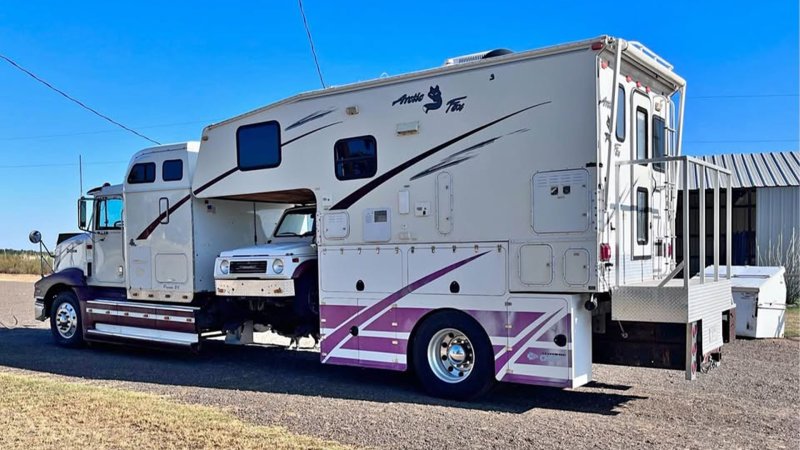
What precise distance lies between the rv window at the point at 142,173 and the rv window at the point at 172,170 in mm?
227

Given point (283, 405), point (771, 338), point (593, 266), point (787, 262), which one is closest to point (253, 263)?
point (283, 405)

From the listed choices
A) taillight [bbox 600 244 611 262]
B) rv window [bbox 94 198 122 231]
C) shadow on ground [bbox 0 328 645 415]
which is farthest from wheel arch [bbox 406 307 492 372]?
rv window [bbox 94 198 122 231]

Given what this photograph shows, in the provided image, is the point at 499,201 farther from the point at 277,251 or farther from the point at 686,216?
the point at 277,251

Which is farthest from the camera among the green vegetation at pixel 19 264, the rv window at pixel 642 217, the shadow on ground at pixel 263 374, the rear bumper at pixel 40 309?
the green vegetation at pixel 19 264

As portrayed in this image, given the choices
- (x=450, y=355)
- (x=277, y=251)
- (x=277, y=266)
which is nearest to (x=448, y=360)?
(x=450, y=355)

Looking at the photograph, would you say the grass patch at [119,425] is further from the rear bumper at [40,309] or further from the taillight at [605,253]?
the rear bumper at [40,309]

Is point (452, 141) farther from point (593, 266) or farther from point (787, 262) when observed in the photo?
point (787, 262)

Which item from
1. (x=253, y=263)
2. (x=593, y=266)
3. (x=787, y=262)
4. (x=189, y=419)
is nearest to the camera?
(x=189, y=419)

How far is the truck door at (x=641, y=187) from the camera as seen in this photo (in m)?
7.39

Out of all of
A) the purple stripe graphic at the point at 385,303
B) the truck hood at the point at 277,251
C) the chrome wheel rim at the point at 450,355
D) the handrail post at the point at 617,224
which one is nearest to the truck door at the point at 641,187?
the handrail post at the point at 617,224

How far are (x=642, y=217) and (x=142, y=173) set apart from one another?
24.7 feet

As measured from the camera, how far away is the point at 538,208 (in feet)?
22.6

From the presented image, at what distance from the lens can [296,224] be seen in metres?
10.1

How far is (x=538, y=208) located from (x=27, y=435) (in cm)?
512
